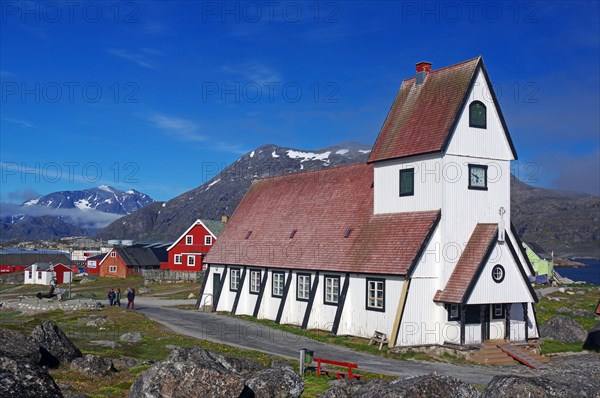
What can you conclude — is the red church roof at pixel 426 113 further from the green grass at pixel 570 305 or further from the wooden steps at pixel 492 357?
the green grass at pixel 570 305

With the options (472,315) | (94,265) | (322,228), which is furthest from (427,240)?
(94,265)

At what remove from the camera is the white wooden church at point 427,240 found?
117 ft

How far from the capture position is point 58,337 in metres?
28.3

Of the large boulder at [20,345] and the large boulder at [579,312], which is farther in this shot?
the large boulder at [579,312]

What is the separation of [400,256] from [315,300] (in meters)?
8.21

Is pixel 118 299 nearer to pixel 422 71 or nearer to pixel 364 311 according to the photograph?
pixel 364 311

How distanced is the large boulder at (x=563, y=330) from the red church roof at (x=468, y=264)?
10223 mm

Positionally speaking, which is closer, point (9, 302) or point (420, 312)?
point (420, 312)

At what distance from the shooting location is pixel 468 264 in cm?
3578

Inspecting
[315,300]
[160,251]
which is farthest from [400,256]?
[160,251]

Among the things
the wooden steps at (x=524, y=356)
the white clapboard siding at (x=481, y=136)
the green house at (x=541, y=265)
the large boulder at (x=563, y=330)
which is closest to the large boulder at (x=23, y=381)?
the wooden steps at (x=524, y=356)

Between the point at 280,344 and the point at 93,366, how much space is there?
44.7 ft

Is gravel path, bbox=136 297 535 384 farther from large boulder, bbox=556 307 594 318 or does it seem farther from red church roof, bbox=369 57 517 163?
large boulder, bbox=556 307 594 318

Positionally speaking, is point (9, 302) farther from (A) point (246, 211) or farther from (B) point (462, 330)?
(B) point (462, 330)
